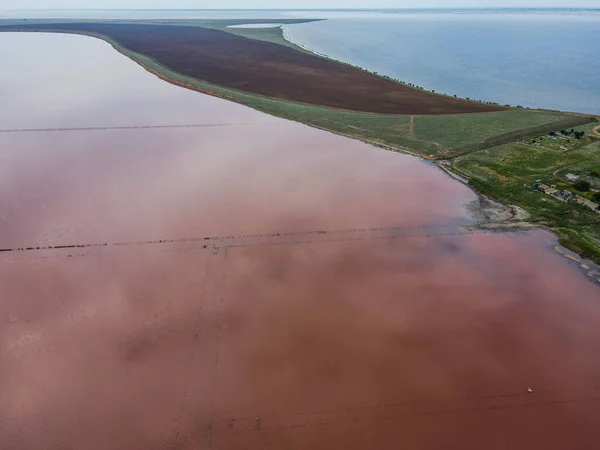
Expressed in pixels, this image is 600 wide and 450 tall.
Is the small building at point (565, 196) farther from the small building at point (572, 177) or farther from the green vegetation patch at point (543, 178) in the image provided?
the small building at point (572, 177)

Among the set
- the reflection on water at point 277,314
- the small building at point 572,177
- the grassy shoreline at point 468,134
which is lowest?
the reflection on water at point 277,314

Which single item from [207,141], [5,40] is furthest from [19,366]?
[5,40]

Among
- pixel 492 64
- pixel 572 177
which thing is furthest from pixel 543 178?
pixel 492 64

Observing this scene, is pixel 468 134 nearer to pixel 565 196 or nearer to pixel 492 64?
pixel 565 196

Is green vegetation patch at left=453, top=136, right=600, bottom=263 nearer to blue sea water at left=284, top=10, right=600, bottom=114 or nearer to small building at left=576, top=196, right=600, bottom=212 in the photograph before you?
small building at left=576, top=196, right=600, bottom=212

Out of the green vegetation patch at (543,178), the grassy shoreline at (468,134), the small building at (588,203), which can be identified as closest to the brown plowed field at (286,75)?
the grassy shoreline at (468,134)

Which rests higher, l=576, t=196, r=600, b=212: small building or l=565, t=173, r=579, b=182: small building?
l=565, t=173, r=579, b=182: small building

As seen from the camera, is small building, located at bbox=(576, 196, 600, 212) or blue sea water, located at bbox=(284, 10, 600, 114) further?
blue sea water, located at bbox=(284, 10, 600, 114)

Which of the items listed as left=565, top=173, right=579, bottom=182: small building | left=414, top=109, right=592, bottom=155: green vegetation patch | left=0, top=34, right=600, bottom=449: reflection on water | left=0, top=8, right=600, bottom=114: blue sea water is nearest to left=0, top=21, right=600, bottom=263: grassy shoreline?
left=414, top=109, right=592, bottom=155: green vegetation patch

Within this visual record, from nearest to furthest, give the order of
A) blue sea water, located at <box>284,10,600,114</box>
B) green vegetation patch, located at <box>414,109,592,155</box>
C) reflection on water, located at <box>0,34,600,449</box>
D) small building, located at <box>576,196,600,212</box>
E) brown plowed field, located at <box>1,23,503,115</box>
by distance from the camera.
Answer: reflection on water, located at <box>0,34,600,449</box>, small building, located at <box>576,196,600,212</box>, green vegetation patch, located at <box>414,109,592,155</box>, brown plowed field, located at <box>1,23,503,115</box>, blue sea water, located at <box>284,10,600,114</box>
